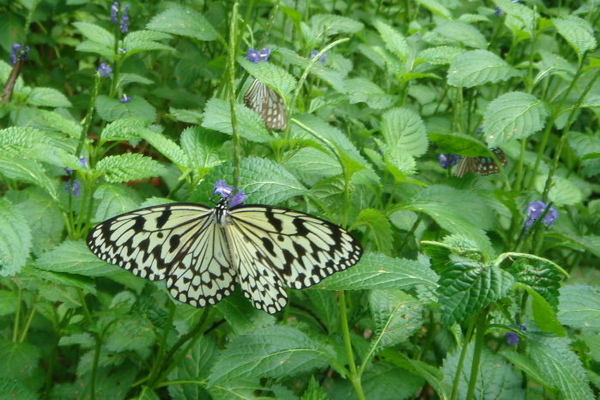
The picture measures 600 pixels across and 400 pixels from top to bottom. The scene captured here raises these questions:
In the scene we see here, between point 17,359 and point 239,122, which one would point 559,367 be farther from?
point 17,359

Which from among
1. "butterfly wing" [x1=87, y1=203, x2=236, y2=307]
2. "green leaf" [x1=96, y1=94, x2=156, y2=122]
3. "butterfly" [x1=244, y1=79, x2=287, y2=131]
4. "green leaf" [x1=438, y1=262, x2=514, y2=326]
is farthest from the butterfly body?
"green leaf" [x1=96, y1=94, x2=156, y2=122]

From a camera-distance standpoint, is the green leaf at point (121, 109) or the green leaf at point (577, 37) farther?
the green leaf at point (121, 109)

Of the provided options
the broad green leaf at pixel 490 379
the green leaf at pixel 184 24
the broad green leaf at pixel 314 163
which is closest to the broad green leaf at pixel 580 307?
the broad green leaf at pixel 490 379

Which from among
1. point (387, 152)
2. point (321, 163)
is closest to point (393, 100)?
point (387, 152)

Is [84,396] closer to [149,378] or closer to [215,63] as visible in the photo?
[149,378]

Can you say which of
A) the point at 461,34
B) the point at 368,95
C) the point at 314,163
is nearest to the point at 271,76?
the point at 314,163

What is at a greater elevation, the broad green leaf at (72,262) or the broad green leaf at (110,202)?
the broad green leaf at (110,202)

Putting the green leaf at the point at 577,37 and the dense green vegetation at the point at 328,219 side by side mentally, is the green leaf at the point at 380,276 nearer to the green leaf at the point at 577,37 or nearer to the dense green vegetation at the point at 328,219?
the dense green vegetation at the point at 328,219
